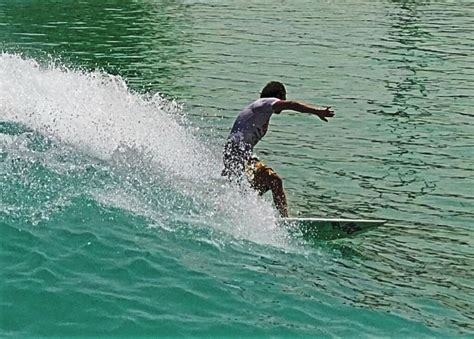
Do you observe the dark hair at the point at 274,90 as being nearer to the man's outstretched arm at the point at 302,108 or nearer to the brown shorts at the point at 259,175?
the man's outstretched arm at the point at 302,108

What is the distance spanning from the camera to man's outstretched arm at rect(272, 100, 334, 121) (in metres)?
14.0

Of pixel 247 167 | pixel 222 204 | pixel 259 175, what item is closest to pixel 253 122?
pixel 247 167

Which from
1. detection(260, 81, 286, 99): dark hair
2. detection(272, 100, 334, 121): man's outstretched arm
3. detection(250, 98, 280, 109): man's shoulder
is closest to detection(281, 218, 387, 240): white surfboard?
detection(272, 100, 334, 121): man's outstretched arm

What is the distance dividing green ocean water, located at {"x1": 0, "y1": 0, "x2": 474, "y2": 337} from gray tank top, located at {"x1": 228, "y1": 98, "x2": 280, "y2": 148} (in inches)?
40.2

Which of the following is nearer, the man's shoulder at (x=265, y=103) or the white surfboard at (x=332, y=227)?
the white surfboard at (x=332, y=227)

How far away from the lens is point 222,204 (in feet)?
49.3

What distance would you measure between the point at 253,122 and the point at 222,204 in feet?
5.05

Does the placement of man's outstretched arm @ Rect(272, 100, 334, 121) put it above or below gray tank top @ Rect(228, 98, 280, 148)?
above

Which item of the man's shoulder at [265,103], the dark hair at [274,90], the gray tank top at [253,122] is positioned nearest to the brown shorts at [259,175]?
the gray tank top at [253,122]

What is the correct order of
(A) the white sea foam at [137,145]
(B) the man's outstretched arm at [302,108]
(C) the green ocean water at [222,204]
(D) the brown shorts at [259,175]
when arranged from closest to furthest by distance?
(C) the green ocean water at [222,204] → (B) the man's outstretched arm at [302,108] → (A) the white sea foam at [137,145] → (D) the brown shorts at [259,175]

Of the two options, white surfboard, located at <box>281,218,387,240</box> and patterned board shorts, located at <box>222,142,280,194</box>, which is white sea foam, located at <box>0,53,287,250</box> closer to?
patterned board shorts, located at <box>222,142,280,194</box>

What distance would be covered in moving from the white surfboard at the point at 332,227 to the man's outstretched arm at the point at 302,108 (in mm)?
1735

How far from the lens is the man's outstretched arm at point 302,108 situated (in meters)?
14.0

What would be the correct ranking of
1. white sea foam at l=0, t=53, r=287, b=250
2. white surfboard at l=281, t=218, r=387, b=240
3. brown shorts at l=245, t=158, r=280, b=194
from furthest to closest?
brown shorts at l=245, t=158, r=280, b=194, white sea foam at l=0, t=53, r=287, b=250, white surfboard at l=281, t=218, r=387, b=240
